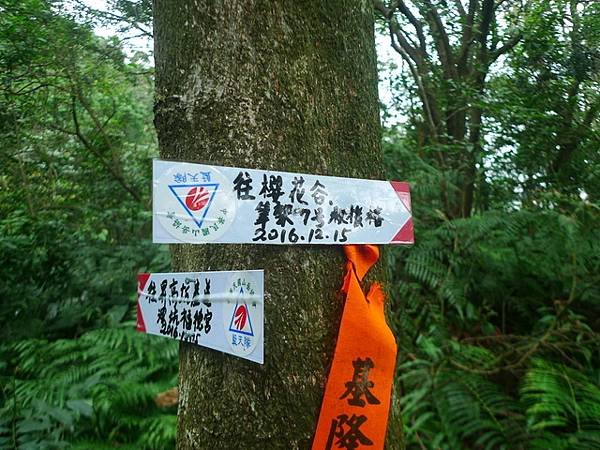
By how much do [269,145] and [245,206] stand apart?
0.43 ft

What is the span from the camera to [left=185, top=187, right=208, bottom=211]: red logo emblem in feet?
3.07

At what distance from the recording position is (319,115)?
0.99 meters

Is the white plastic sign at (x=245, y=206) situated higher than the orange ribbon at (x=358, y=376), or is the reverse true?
the white plastic sign at (x=245, y=206)

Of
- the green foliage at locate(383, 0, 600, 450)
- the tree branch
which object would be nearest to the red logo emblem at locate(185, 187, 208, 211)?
the green foliage at locate(383, 0, 600, 450)

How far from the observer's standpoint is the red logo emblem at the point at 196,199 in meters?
0.94

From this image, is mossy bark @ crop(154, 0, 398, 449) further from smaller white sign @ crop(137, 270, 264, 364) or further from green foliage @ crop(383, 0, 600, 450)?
green foliage @ crop(383, 0, 600, 450)

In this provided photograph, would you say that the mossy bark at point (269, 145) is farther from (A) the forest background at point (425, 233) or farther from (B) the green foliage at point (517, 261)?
(B) the green foliage at point (517, 261)

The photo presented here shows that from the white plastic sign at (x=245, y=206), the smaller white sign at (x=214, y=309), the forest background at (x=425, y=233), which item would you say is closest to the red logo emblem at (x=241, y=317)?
the smaller white sign at (x=214, y=309)

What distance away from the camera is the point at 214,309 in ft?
3.26

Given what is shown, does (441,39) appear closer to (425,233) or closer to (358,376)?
(425,233)

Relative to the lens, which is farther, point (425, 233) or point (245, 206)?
point (425, 233)

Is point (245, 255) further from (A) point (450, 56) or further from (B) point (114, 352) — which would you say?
(A) point (450, 56)

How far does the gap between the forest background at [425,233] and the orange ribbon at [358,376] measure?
1.38m

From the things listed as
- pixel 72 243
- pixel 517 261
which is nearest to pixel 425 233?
pixel 517 261
